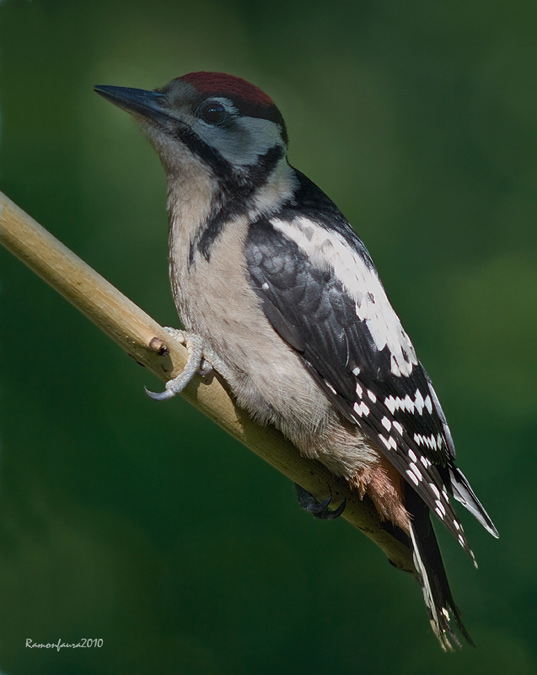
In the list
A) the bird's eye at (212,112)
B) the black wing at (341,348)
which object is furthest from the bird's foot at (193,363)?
the bird's eye at (212,112)

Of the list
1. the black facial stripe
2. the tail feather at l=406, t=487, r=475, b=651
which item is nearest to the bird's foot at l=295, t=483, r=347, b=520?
the tail feather at l=406, t=487, r=475, b=651

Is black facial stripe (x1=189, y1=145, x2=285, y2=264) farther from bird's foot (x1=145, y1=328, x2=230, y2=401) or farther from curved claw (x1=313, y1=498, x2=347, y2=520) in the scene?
curved claw (x1=313, y1=498, x2=347, y2=520)

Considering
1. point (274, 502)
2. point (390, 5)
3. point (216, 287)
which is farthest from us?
point (390, 5)

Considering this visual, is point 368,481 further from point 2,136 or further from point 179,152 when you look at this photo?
point 2,136

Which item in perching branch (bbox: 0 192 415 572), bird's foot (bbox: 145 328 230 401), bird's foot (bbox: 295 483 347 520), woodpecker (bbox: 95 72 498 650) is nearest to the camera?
perching branch (bbox: 0 192 415 572)

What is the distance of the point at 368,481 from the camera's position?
1.40 meters

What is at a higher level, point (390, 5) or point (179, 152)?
point (390, 5)

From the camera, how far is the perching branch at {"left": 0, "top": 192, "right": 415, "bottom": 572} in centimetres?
103

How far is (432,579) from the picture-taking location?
1362mm

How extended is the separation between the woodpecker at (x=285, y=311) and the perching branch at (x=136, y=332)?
0.11ft

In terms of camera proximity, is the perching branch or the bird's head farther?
the bird's head

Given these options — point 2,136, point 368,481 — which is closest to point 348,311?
point 368,481

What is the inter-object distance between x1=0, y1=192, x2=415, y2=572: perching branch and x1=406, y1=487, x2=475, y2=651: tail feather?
0.12 m

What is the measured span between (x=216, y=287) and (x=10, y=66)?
1064 mm
